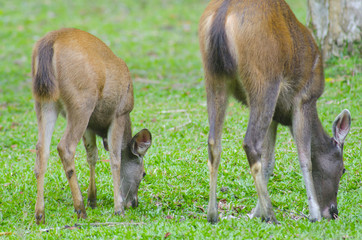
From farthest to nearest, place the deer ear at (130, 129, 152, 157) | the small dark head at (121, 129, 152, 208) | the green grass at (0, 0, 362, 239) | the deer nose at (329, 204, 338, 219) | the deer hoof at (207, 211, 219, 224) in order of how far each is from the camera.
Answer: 1. the deer ear at (130, 129, 152, 157)
2. the small dark head at (121, 129, 152, 208)
3. the deer nose at (329, 204, 338, 219)
4. the deer hoof at (207, 211, 219, 224)
5. the green grass at (0, 0, 362, 239)

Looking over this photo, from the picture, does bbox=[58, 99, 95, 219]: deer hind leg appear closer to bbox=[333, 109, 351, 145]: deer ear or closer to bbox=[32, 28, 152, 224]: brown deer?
bbox=[32, 28, 152, 224]: brown deer

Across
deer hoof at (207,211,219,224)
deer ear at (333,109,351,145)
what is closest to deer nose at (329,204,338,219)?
deer ear at (333,109,351,145)

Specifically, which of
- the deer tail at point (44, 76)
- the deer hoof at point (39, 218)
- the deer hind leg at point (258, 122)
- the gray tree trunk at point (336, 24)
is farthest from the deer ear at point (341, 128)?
the gray tree trunk at point (336, 24)

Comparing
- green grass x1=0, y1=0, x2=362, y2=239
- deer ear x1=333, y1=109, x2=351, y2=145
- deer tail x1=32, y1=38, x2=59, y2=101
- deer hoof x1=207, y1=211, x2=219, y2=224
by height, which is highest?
deer tail x1=32, y1=38, x2=59, y2=101

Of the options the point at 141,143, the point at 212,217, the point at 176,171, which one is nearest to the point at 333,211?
the point at 212,217

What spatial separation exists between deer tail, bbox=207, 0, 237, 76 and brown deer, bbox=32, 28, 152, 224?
157cm

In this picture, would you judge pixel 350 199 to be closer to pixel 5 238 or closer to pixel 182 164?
pixel 182 164

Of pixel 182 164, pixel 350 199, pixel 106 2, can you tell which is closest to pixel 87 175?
pixel 182 164

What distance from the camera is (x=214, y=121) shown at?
211 inches

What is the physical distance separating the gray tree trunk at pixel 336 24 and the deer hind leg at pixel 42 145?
260 inches

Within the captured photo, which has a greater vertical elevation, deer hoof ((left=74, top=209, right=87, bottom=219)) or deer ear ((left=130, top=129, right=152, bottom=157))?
deer ear ((left=130, top=129, right=152, bottom=157))

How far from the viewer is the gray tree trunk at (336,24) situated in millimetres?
10414

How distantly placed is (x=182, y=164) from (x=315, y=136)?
2003mm

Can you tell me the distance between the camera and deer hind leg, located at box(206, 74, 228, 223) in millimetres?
5304
